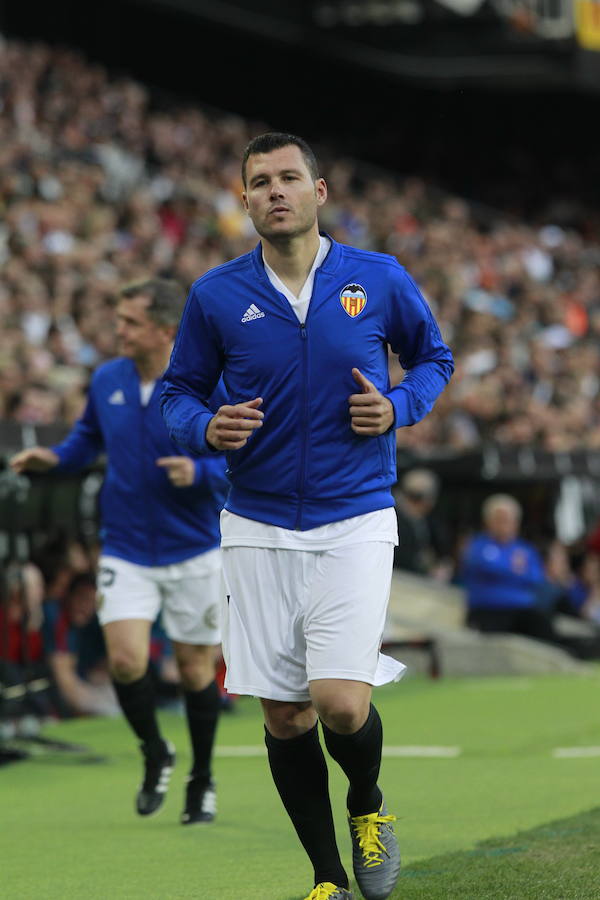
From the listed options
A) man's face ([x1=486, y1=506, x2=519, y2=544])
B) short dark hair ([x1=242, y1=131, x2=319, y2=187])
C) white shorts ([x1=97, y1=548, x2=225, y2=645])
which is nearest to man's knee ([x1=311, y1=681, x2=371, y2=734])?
short dark hair ([x1=242, y1=131, x2=319, y2=187])

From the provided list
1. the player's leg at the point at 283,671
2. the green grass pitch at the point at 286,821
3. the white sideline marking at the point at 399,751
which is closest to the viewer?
the player's leg at the point at 283,671

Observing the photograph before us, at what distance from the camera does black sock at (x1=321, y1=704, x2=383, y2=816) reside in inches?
186

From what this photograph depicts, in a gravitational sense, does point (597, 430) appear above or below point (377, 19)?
below

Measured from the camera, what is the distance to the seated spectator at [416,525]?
49.9ft

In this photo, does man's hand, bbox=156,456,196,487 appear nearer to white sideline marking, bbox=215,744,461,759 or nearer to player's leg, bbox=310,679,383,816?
player's leg, bbox=310,679,383,816

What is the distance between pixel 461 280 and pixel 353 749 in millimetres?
21774

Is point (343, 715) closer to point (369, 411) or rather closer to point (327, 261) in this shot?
point (369, 411)

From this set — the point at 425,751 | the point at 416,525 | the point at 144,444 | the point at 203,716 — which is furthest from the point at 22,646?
the point at 416,525

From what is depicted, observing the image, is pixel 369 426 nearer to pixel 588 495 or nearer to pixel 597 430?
pixel 588 495

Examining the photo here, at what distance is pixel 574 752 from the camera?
29.4 feet

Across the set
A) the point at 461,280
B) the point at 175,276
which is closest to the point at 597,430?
the point at 461,280

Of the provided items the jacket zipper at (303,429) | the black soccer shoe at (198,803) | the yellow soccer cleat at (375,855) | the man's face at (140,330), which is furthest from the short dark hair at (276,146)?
the black soccer shoe at (198,803)

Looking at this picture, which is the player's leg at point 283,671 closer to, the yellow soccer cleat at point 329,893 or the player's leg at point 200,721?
the yellow soccer cleat at point 329,893

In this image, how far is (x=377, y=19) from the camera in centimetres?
2784
